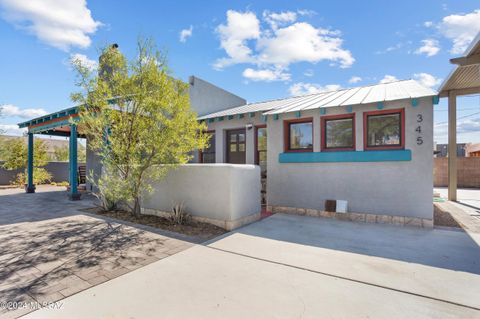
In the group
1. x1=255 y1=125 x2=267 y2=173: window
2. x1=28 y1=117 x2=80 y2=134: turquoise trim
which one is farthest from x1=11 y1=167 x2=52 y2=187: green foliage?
x1=255 y1=125 x2=267 y2=173: window

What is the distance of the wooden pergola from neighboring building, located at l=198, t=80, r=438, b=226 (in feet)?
3.74

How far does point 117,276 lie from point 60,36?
9125 millimetres

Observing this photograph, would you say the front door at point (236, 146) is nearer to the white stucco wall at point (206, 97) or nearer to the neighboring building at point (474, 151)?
the white stucco wall at point (206, 97)

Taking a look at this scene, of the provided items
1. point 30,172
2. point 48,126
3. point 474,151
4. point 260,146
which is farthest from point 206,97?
point 474,151

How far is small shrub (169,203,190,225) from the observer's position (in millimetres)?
5715

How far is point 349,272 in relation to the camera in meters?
3.23

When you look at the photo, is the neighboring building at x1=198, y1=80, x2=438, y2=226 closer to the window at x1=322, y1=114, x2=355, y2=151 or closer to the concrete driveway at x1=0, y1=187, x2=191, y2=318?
the window at x1=322, y1=114, x2=355, y2=151

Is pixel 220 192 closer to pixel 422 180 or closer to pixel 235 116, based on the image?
pixel 235 116

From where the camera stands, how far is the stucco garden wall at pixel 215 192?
539 cm

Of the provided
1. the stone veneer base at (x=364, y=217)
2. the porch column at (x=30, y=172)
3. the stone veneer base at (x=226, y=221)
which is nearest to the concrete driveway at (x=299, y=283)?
the stone veneer base at (x=226, y=221)

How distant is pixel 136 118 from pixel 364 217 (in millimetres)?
6555

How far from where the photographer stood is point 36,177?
1488 cm

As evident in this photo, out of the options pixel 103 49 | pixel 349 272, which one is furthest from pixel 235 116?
pixel 349 272

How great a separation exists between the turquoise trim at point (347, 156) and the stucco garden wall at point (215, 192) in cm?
139
